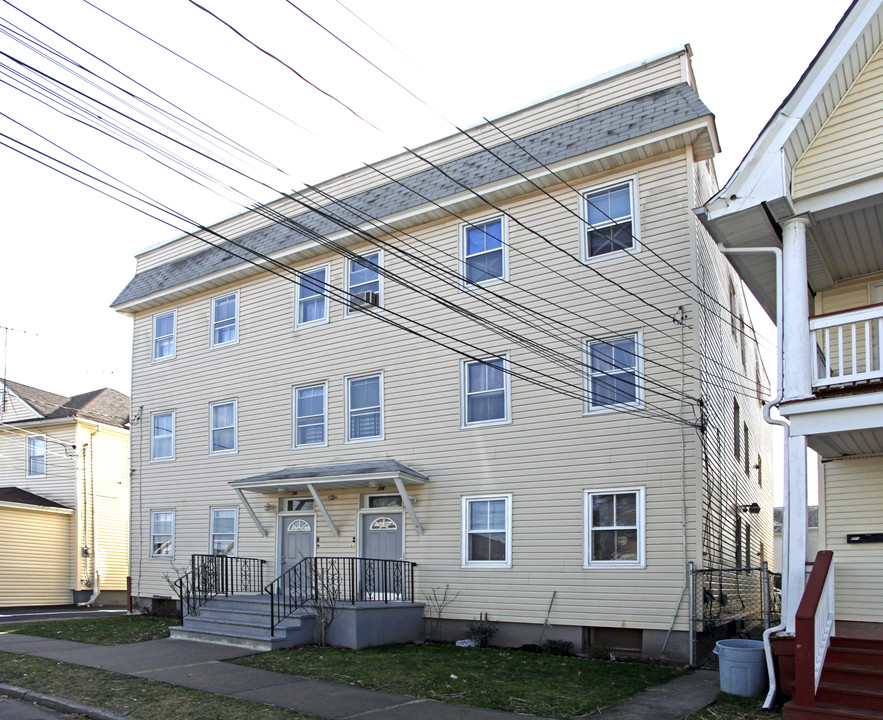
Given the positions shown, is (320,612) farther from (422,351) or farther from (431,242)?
(431,242)

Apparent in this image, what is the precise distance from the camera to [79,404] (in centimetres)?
3008

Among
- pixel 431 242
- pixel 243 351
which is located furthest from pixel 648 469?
pixel 243 351

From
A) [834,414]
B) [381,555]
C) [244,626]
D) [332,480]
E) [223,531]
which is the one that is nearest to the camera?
[834,414]

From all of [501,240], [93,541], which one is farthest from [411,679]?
[93,541]

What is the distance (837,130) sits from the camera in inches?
358

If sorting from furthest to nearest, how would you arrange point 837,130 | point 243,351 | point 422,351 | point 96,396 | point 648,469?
point 96,396, point 243,351, point 422,351, point 648,469, point 837,130

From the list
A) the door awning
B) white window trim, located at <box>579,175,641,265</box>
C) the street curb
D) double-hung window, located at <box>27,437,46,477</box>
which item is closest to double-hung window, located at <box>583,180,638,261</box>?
white window trim, located at <box>579,175,641,265</box>

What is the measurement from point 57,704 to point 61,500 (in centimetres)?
2041

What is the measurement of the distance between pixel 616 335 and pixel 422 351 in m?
4.26

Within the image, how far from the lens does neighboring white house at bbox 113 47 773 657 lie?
13.5 metres

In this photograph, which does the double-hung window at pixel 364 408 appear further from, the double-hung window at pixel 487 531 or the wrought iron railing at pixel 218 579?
the wrought iron railing at pixel 218 579

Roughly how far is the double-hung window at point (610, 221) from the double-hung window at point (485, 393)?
272cm

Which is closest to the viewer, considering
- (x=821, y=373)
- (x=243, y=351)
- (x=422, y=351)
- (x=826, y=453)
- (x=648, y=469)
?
(x=821, y=373)

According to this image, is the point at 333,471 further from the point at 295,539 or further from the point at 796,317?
the point at 796,317
